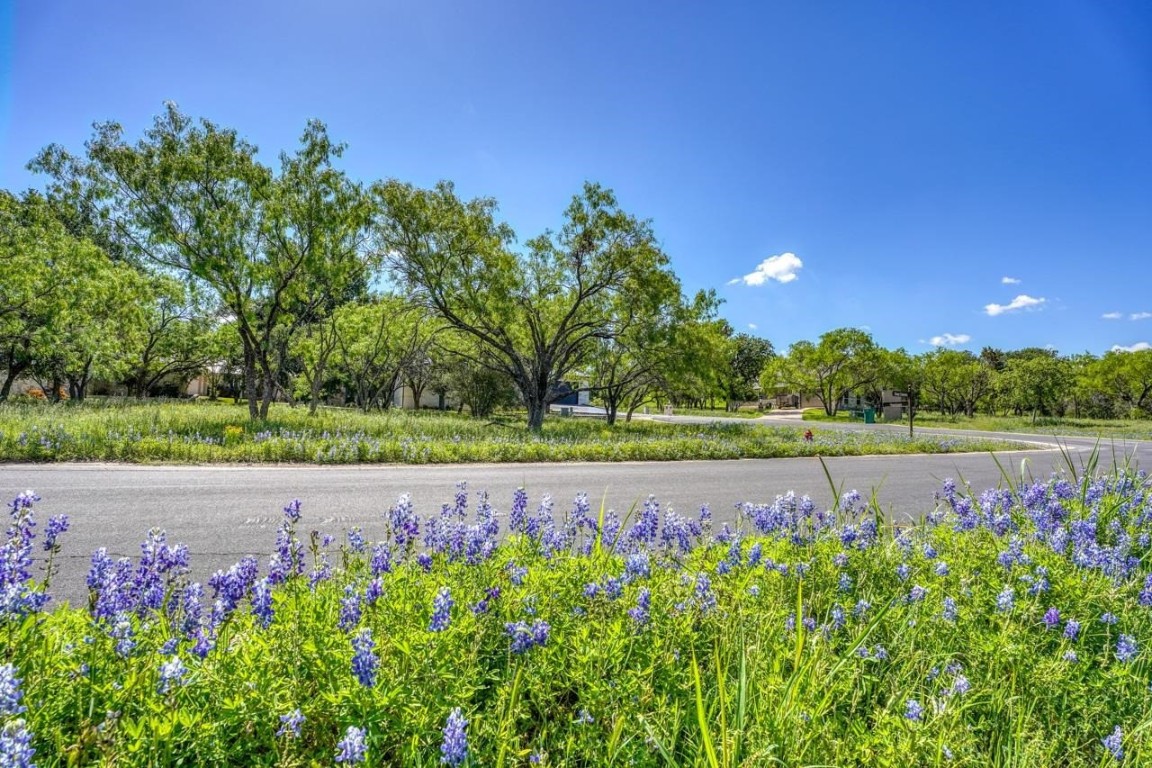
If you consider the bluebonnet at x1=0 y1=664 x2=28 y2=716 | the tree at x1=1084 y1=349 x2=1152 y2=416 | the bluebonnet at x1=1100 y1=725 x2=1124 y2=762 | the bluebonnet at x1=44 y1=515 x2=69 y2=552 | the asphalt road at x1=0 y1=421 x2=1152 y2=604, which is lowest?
the asphalt road at x1=0 y1=421 x2=1152 y2=604

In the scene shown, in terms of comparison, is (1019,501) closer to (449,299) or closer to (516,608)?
(516,608)

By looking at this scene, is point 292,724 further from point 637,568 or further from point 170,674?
point 637,568

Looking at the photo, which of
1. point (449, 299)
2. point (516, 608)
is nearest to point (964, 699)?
point (516, 608)

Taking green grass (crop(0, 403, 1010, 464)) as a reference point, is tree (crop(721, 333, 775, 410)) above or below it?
above

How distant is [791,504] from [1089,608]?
187cm

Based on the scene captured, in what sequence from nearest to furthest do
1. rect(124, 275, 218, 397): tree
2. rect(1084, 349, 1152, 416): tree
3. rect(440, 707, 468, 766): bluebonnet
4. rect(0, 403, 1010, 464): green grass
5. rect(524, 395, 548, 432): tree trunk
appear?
rect(440, 707, 468, 766): bluebonnet → rect(0, 403, 1010, 464): green grass → rect(524, 395, 548, 432): tree trunk → rect(124, 275, 218, 397): tree → rect(1084, 349, 1152, 416): tree

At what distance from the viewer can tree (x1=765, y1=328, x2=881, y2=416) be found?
55.9m

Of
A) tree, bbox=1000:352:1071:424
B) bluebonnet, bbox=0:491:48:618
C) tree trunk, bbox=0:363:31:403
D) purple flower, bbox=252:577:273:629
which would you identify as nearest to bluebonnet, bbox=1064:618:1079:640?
purple flower, bbox=252:577:273:629

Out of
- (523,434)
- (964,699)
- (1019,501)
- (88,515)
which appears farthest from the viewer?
(523,434)

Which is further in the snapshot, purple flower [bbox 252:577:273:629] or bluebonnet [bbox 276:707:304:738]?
purple flower [bbox 252:577:273:629]

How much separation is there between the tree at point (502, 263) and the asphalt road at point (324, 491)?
9.66m

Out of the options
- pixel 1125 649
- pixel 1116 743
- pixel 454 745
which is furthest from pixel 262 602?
pixel 1125 649

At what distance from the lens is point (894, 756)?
1957 millimetres

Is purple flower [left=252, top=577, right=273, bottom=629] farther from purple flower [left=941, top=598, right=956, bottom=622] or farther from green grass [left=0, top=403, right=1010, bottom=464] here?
green grass [left=0, top=403, right=1010, bottom=464]
